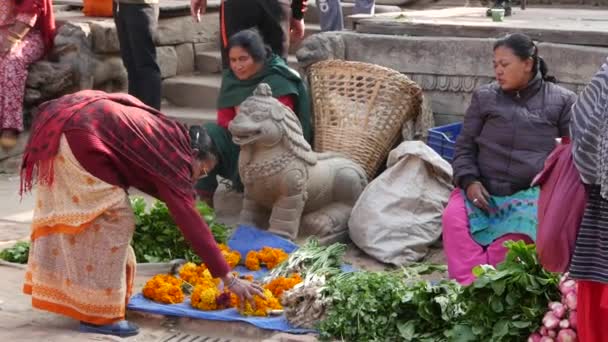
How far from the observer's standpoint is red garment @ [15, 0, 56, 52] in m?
8.81

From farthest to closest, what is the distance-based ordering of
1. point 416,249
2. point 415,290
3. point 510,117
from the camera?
1. point 416,249
2. point 510,117
3. point 415,290

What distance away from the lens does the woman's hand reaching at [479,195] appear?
595 cm

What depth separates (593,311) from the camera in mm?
4156

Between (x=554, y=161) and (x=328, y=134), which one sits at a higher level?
(x=554, y=161)

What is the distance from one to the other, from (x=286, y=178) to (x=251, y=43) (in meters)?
0.92

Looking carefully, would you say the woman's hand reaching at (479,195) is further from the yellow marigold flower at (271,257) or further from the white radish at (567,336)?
the white radish at (567,336)

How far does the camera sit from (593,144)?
3.97m

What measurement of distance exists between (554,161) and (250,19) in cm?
368

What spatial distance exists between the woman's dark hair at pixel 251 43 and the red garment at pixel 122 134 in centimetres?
175

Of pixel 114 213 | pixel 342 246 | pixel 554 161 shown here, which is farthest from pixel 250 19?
pixel 554 161

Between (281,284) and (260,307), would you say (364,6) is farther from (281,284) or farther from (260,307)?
(260,307)

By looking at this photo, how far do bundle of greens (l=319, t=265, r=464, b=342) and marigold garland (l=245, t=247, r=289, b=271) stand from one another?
101 cm

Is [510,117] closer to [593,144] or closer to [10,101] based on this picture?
[593,144]

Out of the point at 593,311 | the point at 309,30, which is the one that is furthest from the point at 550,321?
the point at 309,30
